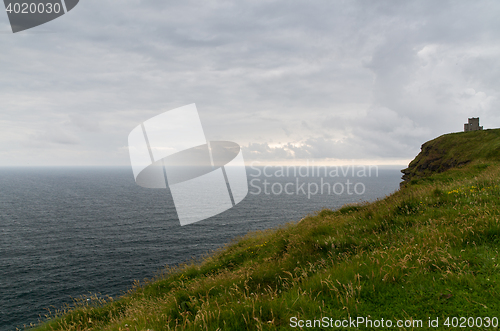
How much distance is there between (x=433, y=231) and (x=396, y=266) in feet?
8.25

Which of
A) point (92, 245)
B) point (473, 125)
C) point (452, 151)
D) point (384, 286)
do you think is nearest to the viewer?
point (384, 286)

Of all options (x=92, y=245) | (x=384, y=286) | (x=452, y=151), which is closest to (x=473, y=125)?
(x=452, y=151)

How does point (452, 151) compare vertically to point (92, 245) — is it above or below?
above

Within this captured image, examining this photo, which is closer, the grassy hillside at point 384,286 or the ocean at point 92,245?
the grassy hillside at point 384,286

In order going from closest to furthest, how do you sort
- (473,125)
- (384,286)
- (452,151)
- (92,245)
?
(384,286), (452,151), (92,245), (473,125)

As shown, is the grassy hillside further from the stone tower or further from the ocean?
the stone tower

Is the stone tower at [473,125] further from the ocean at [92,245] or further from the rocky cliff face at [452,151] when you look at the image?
the ocean at [92,245]

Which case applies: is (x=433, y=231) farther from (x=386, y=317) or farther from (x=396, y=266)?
(x=386, y=317)

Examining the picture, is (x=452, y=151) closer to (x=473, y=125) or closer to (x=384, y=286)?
(x=473, y=125)

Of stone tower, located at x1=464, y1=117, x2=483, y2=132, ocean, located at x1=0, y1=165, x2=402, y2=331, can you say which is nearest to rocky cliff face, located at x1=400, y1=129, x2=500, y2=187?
stone tower, located at x1=464, y1=117, x2=483, y2=132

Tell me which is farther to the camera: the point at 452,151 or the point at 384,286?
the point at 452,151

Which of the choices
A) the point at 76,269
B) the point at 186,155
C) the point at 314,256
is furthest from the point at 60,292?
the point at 314,256

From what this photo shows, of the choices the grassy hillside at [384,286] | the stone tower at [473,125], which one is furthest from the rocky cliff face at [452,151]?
the grassy hillside at [384,286]

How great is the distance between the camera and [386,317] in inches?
140
